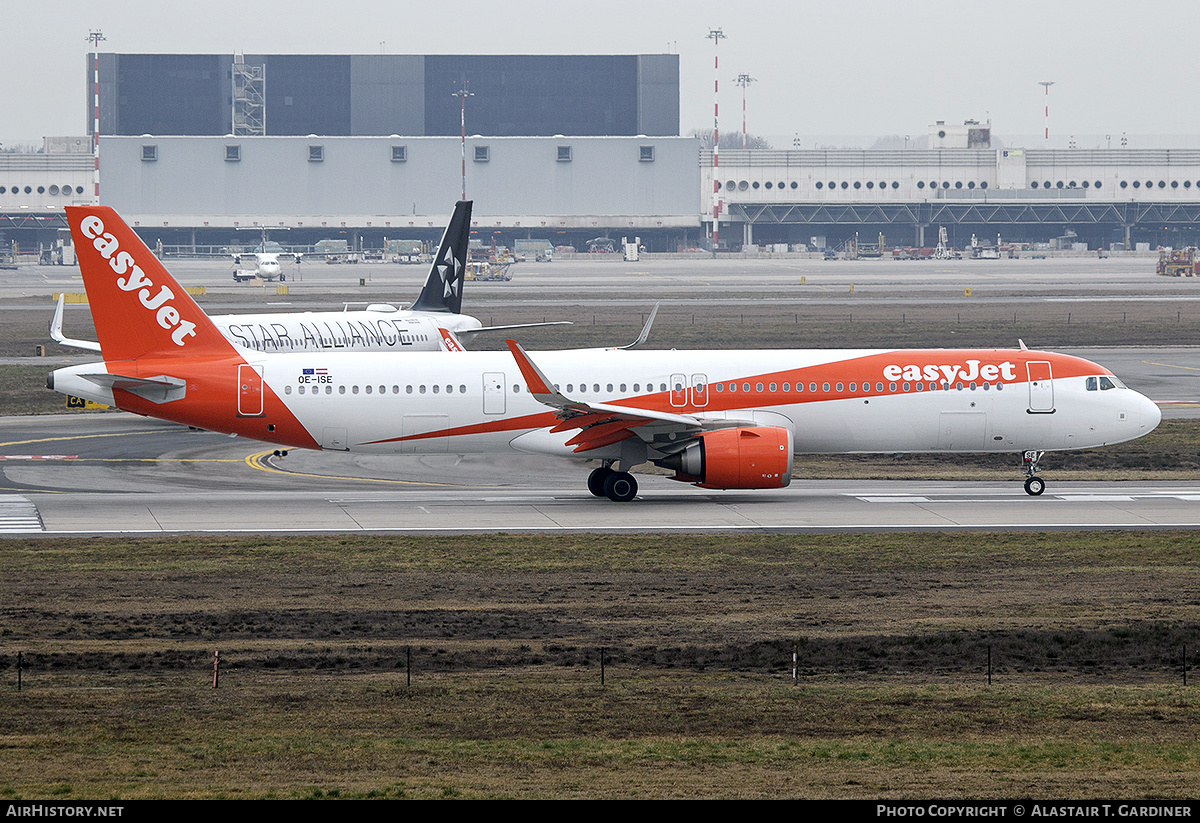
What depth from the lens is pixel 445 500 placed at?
4091 cm

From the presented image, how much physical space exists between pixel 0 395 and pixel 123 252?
94.1ft

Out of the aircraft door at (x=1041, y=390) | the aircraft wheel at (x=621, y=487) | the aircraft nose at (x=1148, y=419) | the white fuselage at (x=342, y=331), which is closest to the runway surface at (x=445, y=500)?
the aircraft wheel at (x=621, y=487)

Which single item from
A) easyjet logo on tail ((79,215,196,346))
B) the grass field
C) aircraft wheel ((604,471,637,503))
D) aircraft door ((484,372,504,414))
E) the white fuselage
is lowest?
the grass field

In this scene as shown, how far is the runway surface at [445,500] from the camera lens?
3638 cm

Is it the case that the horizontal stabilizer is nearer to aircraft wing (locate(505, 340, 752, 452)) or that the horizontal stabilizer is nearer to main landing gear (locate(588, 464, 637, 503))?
aircraft wing (locate(505, 340, 752, 452))

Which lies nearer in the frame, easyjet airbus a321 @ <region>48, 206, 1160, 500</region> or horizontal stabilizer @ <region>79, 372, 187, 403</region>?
horizontal stabilizer @ <region>79, 372, 187, 403</region>

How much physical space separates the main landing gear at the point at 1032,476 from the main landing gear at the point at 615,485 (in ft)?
37.2

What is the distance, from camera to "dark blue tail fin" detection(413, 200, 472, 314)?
62.7 m

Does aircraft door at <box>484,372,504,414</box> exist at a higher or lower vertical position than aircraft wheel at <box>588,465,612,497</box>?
higher

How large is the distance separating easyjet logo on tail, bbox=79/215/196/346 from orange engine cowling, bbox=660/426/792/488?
14.5m

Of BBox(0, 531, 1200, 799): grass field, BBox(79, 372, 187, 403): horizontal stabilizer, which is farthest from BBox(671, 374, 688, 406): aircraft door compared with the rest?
BBox(79, 372, 187, 403): horizontal stabilizer

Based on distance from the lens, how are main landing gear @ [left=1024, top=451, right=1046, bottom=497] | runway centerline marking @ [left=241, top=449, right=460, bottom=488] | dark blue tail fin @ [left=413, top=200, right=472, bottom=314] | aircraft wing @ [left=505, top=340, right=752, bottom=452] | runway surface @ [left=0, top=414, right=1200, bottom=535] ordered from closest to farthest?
runway surface @ [left=0, top=414, right=1200, bottom=535]
aircraft wing @ [left=505, top=340, right=752, bottom=452]
main landing gear @ [left=1024, top=451, right=1046, bottom=497]
runway centerline marking @ [left=241, top=449, right=460, bottom=488]
dark blue tail fin @ [left=413, top=200, right=472, bottom=314]

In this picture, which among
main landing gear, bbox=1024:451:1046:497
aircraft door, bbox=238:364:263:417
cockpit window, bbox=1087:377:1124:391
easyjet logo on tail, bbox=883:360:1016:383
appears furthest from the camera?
cockpit window, bbox=1087:377:1124:391

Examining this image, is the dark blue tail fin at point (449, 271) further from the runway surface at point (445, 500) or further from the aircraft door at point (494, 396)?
the aircraft door at point (494, 396)
